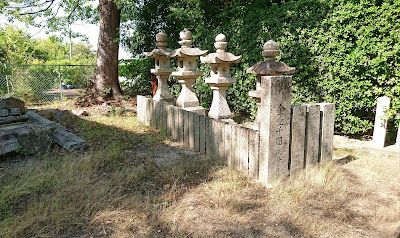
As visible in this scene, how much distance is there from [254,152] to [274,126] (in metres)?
0.45

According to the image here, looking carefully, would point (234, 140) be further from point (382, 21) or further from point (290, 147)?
point (382, 21)

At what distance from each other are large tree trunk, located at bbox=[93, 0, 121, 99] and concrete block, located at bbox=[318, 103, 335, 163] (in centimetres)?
756

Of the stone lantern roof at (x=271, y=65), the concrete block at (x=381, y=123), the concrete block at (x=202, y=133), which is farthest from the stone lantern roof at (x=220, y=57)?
the concrete block at (x=381, y=123)

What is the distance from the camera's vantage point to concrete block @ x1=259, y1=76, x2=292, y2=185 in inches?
132

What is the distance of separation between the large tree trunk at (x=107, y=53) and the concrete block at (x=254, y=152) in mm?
7232

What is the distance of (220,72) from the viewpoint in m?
5.41

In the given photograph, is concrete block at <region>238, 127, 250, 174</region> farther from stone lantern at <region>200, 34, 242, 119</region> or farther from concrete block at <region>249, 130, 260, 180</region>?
stone lantern at <region>200, 34, 242, 119</region>

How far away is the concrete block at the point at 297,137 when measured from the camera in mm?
3598

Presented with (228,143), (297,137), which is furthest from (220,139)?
(297,137)

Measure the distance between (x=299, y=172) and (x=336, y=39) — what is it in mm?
2799

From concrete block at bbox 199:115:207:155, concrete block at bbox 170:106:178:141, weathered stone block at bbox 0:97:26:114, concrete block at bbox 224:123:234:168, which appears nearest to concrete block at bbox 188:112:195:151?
concrete block at bbox 199:115:207:155

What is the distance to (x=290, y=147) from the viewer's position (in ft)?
12.0

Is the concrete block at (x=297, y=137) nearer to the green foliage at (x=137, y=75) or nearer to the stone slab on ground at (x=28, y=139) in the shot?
the stone slab on ground at (x=28, y=139)

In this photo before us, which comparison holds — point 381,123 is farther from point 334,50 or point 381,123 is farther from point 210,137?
point 210,137
